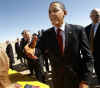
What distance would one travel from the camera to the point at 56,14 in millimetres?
1499

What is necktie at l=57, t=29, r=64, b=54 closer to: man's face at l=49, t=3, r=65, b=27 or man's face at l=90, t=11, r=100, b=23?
man's face at l=49, t=3, r=65, b=27

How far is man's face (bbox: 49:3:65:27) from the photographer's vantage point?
1502 mm

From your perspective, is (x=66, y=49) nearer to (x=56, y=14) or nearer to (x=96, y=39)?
(x=56, y=14)

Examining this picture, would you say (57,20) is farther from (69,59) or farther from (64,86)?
(64,86)

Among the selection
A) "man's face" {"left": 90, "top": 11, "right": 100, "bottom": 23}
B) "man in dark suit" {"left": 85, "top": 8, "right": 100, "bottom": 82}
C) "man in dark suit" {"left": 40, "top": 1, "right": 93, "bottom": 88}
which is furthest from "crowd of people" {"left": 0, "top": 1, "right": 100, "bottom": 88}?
"man's face" {"left": 90, "top": 11, "right": 100, "bottom": 23}

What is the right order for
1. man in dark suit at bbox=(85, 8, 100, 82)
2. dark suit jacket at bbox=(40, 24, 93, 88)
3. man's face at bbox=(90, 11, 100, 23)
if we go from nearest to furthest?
dark suit jacket at bbox=(40, 24, 93, 88) < man in dark suit at bbox=(85, 8, 100, 82) < man's face at bbox=(90, 11, 100, 23)

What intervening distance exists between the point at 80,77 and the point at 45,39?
0.69 m

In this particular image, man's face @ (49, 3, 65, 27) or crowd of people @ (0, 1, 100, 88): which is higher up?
man's face @ (49, 3, 65, 27)

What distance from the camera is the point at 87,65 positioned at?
146 cm

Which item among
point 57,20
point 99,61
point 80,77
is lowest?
point 99,61

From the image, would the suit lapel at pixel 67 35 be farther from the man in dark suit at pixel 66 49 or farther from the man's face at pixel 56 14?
the man's face at pixel 56 14

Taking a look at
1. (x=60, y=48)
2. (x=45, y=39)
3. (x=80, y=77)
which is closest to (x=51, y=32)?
(x=45, y=39)

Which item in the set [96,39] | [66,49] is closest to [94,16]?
[96,39]

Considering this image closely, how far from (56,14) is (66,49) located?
0.45 meters
